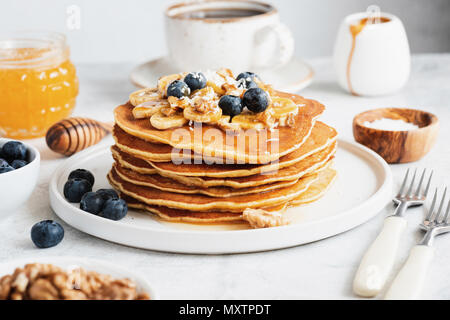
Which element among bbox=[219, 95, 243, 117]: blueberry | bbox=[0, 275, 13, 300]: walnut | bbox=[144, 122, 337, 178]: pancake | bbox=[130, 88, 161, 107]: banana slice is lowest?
bbox=[0, 275, 13, 300]: walnut

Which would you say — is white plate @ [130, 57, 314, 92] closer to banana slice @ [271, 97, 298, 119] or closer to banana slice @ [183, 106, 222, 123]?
banana slice @ [271, 97, 298, 119]

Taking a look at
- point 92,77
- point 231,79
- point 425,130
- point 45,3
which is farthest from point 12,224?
point 45,3

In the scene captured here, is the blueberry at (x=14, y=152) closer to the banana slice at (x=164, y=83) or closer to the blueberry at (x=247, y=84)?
the banana slice at (x=164, y=83)

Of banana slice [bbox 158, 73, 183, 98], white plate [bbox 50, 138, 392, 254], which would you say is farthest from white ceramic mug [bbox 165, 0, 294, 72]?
white plate [bbox 50, 138, 392, 254]

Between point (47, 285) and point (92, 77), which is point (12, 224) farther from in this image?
point (92, 77)

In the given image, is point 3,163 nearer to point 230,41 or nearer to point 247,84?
point 247,84

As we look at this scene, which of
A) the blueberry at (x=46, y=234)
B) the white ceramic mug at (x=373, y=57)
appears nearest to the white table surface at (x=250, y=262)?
the blueberry at (x=46, y=234)
